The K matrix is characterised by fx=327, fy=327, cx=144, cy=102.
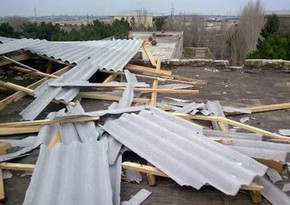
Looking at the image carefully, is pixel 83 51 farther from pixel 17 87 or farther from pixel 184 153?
pixel 184 153

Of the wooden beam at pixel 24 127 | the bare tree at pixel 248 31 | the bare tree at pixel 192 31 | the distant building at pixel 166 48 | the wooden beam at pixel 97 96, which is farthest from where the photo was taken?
the bare tree at pixel 192 31

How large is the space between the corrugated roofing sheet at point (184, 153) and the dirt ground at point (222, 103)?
186mm

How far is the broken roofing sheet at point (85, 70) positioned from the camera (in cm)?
→ 480

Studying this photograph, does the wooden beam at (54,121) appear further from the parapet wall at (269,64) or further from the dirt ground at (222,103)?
the parapet wall at (269,64)

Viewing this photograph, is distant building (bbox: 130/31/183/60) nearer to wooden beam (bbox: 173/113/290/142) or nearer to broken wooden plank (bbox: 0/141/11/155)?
wooden beam (bbox: 173/113/290/142)

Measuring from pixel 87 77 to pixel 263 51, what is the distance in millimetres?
16645

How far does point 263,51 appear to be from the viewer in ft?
65.9

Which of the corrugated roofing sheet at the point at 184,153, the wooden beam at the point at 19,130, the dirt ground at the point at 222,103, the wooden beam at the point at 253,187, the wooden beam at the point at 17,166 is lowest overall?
the dirt ground at the point at 222,103

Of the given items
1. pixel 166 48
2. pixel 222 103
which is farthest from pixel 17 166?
pixel 166 48

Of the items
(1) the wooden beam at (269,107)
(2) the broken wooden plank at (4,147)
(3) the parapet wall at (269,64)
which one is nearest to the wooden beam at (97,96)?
(2) the broken wooden plank at (4,147)

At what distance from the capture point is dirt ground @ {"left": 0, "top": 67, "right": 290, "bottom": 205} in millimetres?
2994

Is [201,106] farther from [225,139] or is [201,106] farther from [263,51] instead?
[263,51]

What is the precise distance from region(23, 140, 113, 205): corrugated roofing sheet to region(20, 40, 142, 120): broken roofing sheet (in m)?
1.45

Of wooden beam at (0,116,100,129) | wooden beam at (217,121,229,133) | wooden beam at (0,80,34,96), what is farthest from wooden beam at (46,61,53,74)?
wooden beam at (217,121,229,133)
